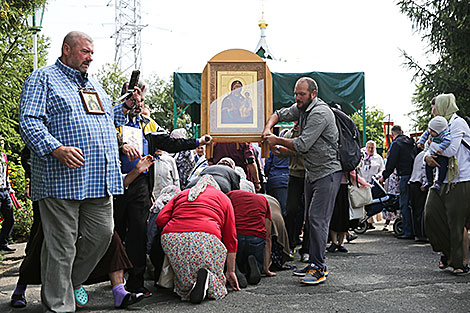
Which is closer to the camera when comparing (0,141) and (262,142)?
(262,142)

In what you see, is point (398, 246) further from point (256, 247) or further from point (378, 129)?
point (378, 129)

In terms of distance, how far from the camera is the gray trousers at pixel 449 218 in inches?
259

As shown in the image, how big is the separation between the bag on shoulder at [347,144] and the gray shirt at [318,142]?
10 centimetres

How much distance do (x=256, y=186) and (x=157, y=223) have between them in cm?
327

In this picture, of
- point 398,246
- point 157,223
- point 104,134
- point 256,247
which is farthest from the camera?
point 398,246

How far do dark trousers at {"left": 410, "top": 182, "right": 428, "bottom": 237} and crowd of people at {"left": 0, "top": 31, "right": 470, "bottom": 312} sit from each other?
9.72ft

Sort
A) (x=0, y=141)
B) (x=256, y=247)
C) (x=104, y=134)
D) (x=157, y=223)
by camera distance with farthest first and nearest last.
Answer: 1. (x=0, y=141)
2. (x=256, y=247)
3. (x=157, y=223)
4. (x=104, y=134)

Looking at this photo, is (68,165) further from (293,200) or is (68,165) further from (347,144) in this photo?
(293,200)

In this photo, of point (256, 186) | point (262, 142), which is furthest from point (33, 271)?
point (256, 186)

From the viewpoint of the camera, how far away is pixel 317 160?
6.41m

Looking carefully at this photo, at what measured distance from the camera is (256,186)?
8.78 meters

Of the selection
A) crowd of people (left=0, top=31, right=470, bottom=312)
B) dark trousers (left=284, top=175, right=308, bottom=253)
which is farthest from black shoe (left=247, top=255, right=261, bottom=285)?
dark trousers (left=284, top=175, right=308, bottom=253)

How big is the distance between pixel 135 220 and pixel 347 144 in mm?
2673

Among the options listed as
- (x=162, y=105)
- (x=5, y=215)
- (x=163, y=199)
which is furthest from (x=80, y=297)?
(x=162, y=105)
